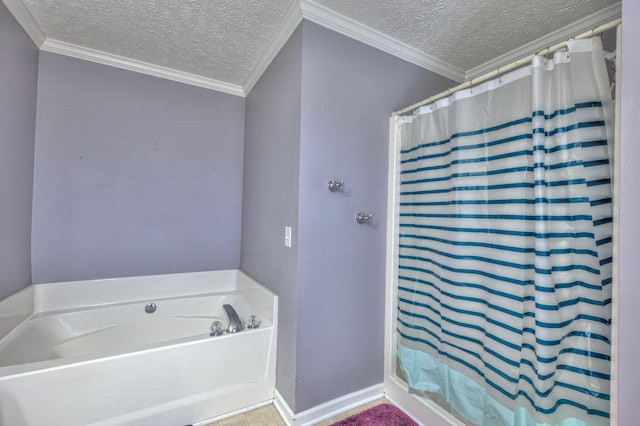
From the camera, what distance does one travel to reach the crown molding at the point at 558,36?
1.48 meters

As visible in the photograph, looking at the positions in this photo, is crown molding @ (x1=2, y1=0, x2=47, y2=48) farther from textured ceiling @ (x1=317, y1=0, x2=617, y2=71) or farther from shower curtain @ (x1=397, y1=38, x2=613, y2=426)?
shower curtain @ (x1=397, y1=38, x2=613, y2=426)

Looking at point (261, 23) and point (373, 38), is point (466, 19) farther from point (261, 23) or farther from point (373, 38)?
point (261, 23)

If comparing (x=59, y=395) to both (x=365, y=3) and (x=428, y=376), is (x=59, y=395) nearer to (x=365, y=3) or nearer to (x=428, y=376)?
(x=428, y=376)

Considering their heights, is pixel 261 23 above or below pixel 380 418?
above

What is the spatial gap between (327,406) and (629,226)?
159cm

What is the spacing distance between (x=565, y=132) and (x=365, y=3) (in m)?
1.18

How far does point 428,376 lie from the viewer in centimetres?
155

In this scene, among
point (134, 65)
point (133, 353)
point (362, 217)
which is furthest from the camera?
point (134, 65)

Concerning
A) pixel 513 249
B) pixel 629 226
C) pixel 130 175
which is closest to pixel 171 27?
pixel 130 175

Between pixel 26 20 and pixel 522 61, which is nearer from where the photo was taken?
pixel 522 61

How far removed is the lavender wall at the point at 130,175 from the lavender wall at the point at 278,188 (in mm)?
321

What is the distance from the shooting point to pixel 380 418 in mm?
1552

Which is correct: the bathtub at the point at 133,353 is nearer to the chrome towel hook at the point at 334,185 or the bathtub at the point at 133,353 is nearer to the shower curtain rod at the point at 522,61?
the chrome towel hook at the point at 334,185

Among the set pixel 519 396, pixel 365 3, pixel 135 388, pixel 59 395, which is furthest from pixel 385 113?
pixel 59 395
